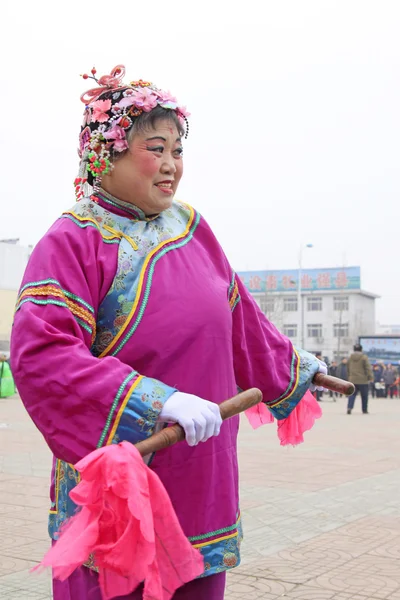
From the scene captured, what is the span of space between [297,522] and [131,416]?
3578 mm

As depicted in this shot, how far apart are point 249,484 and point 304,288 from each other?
251ft

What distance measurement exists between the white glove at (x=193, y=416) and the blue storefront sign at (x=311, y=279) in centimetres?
7757

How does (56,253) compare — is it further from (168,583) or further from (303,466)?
(303,466)

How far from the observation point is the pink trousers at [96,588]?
208 centimetres

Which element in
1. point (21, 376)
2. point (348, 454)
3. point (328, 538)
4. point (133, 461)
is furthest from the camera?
point (348, 454)

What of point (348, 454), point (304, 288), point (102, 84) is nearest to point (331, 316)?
point (304, 288)

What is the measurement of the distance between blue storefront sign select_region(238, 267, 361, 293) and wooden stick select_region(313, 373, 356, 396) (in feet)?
252

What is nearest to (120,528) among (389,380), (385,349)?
(389,380)

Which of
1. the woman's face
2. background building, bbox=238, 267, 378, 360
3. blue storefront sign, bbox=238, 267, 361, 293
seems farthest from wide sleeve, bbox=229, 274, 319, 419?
blue storefront sign, bbox=238, 267, 361, 293

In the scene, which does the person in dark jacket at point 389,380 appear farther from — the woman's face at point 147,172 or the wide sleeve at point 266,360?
the woman's face at point 147,172

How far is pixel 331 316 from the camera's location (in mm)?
79938

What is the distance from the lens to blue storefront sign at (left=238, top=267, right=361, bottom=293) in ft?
263

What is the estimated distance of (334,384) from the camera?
262 centimetres

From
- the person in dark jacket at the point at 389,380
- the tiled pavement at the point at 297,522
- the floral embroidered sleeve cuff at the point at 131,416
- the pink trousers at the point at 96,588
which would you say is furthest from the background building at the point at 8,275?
the floral embroidered sleeve cuff at the point at 131,416
